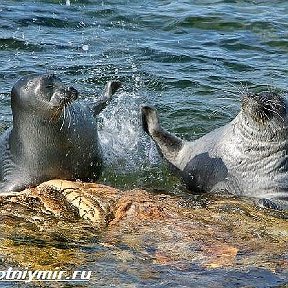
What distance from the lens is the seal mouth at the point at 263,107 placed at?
25.7 feet

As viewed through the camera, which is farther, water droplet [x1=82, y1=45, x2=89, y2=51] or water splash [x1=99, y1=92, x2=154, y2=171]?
water droplet [x1=82, y1=45, x2=89, y2=51]

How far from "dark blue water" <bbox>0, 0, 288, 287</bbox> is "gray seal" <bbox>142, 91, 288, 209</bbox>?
369 millimetres

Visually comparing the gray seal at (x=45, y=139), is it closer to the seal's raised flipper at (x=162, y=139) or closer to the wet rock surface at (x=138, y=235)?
the wet rock surface at (x=138, y=235)

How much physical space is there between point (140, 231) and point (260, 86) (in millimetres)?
5582

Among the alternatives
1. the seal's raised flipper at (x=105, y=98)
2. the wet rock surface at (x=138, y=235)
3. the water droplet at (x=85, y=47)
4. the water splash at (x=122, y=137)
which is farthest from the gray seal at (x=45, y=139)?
the water droplet at (x=85, y=47)

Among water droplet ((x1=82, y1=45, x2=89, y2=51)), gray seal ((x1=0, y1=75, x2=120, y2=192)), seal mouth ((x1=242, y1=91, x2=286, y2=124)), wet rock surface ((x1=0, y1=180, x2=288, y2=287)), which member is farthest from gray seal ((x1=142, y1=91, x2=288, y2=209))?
water droplet ((x1=82, y1=45, x2=89, y2=51))

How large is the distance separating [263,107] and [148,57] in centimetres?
489

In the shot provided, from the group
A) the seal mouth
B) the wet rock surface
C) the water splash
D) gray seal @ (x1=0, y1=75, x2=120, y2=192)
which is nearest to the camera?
the wet rock surface

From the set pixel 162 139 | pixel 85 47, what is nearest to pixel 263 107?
pixel 162 139

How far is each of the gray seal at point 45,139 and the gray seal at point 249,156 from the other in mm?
887

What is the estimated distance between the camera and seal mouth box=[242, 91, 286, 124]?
7.82 meters

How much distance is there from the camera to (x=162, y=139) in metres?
8.69

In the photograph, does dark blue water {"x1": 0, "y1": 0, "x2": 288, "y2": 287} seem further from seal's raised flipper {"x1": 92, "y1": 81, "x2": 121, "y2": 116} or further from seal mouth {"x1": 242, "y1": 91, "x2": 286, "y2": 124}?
seal mouth {"x1": 242, "y1": 91, "x2": 286, "y2": 124}

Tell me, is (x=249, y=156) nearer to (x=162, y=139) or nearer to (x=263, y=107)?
A: (x=263, y=107)
